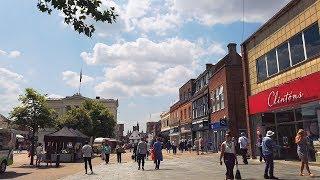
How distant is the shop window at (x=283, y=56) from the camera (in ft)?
67.3

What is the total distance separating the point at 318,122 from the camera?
1859 centimetres

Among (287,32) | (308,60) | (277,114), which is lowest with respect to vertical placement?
(277,114)

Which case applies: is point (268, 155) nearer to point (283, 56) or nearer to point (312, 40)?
point (312, 40)

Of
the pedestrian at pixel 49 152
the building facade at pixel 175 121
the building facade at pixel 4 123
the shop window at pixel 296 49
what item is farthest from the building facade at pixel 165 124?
the shop window at pixel 296 49

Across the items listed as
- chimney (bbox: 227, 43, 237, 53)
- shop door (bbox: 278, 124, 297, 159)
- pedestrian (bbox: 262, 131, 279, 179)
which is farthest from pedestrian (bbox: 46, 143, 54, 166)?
chimney (bbox: 227, 43, 237, 53)

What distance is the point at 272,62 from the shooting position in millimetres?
22453

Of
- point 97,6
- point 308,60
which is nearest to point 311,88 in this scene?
point 308,60

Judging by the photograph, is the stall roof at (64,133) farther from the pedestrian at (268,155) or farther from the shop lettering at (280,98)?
the pedestrian at (268,155)

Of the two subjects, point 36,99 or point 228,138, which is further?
point 36,99

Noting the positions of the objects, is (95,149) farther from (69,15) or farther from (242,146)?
(69,15)

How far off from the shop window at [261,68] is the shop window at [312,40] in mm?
5149

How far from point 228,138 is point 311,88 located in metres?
5.91

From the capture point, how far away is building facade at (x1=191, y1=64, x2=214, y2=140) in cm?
4264

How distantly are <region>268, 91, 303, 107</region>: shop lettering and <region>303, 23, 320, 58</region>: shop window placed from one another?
201 centimetres
